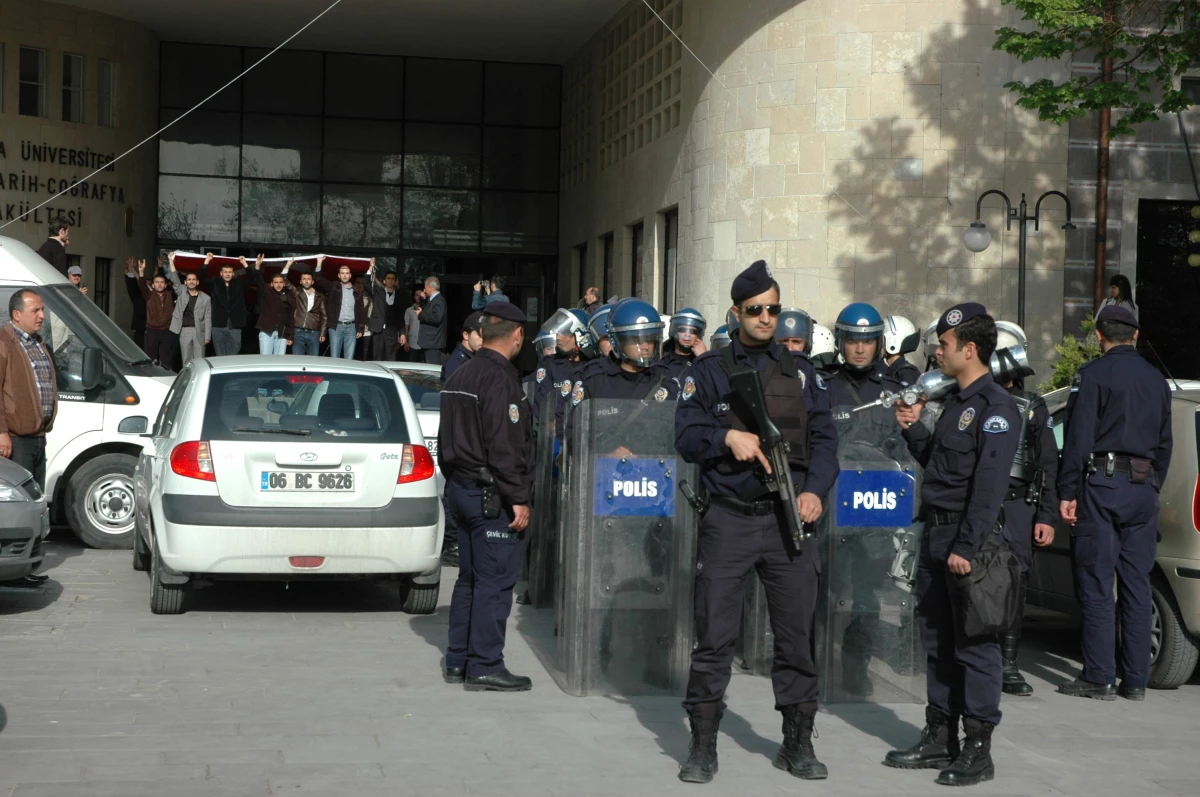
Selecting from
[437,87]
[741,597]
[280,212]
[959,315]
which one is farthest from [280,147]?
[741,597]

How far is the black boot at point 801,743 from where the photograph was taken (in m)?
6.04

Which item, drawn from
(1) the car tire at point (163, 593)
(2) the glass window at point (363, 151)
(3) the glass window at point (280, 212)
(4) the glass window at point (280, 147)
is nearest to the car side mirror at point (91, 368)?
(1) the car tire at point (163, 593)

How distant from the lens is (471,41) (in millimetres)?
29719

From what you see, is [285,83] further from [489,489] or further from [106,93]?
[489,489]

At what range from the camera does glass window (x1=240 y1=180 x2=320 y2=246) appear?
102ft

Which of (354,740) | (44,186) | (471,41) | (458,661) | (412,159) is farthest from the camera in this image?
(412,159)

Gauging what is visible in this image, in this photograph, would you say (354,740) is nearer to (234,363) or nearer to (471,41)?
(234,363)

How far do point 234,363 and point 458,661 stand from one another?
2.90 meters

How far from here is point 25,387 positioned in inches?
434

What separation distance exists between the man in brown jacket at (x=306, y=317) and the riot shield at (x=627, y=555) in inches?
616

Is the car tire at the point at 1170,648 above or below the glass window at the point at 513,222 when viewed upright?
below

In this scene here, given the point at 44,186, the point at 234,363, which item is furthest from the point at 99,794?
the point at 44,186

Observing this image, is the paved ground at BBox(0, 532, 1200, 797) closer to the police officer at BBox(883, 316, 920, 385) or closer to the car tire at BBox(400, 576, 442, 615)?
the car tire at BBox(400, 576, 442, 615)

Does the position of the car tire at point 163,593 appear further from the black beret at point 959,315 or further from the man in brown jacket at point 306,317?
the man in brown jacket at point 306,317
